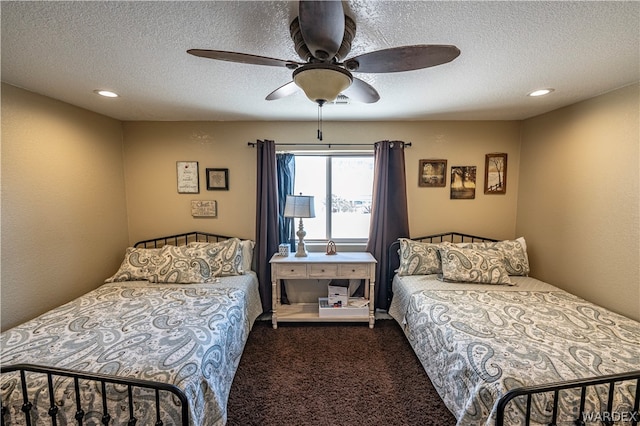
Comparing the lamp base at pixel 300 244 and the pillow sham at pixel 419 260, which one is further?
the lamp base at pixel 300 244

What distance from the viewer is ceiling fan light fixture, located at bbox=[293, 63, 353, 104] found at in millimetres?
1204

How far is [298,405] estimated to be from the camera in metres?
1.93

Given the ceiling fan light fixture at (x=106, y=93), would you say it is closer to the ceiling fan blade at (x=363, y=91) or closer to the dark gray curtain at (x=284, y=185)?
the dark gray curtain at (x=284, y=185)

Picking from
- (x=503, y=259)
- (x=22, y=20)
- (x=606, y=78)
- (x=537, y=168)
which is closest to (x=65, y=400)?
(x=22, y=20)

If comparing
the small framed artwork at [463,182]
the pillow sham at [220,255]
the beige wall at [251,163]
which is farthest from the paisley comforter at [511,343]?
the pillow sham at [220,255]

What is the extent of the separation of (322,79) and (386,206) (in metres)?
2.16

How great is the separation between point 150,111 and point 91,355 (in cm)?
226

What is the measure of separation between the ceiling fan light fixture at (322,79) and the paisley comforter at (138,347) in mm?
1563

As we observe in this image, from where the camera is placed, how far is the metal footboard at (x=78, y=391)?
1196 mm

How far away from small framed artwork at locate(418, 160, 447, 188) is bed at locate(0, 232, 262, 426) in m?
2.35

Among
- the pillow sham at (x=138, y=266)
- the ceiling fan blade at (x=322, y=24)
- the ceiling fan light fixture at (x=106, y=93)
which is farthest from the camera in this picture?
the pillow sham at (x=138, y=266)

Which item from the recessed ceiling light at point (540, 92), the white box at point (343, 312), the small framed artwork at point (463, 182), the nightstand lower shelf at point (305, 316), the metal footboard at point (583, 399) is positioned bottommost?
the nightstand lower shelf at point (305, 316)

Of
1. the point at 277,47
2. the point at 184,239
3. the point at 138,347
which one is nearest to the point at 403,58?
the point at 277,47

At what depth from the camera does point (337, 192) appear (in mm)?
3434
